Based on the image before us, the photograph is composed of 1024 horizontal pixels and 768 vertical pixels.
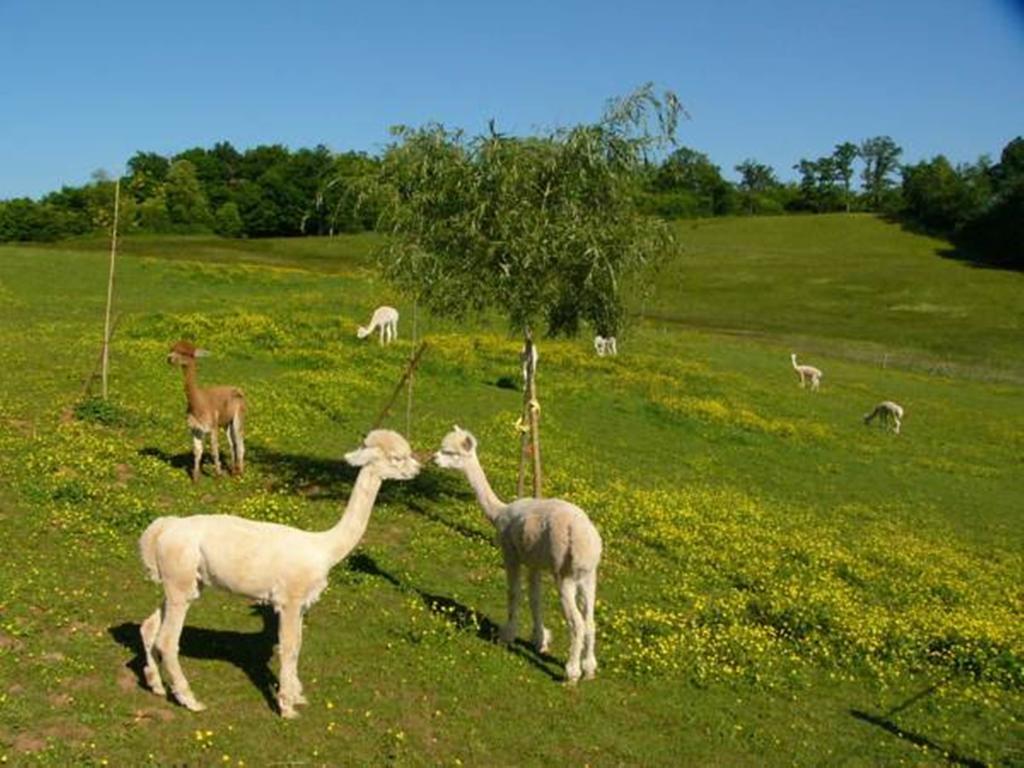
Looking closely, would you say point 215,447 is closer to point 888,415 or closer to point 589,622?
point 589,622

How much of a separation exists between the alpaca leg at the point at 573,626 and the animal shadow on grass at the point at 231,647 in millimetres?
3596

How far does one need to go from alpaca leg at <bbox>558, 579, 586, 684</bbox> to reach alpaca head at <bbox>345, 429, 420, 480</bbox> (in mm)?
2583

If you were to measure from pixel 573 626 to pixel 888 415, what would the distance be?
30.5m

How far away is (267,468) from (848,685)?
41.0ft

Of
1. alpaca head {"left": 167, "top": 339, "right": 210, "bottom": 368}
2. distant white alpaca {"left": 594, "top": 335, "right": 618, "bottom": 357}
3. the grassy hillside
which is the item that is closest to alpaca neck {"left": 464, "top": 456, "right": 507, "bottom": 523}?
Answer: alpaca head {"left": 167, "top": 339, "right": 210, "bottom": 368}

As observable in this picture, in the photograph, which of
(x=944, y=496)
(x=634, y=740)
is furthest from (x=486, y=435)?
(x=634, y=740)

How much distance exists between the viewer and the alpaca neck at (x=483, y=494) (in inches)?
523

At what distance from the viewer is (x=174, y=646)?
9672 mm

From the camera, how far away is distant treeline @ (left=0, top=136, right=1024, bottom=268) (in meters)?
116

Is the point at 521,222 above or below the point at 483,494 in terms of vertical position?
above

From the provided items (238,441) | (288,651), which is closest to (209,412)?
(238,441)

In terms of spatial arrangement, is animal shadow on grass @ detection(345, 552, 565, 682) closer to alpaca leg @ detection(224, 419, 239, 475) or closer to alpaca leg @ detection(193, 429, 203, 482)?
alpaca leg @ detection(193, 429, 203, 482)

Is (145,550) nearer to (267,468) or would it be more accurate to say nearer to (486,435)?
(267,468)

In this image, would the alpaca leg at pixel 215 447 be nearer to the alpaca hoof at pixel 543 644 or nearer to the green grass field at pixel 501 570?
the green grass field at pixel 501 570
